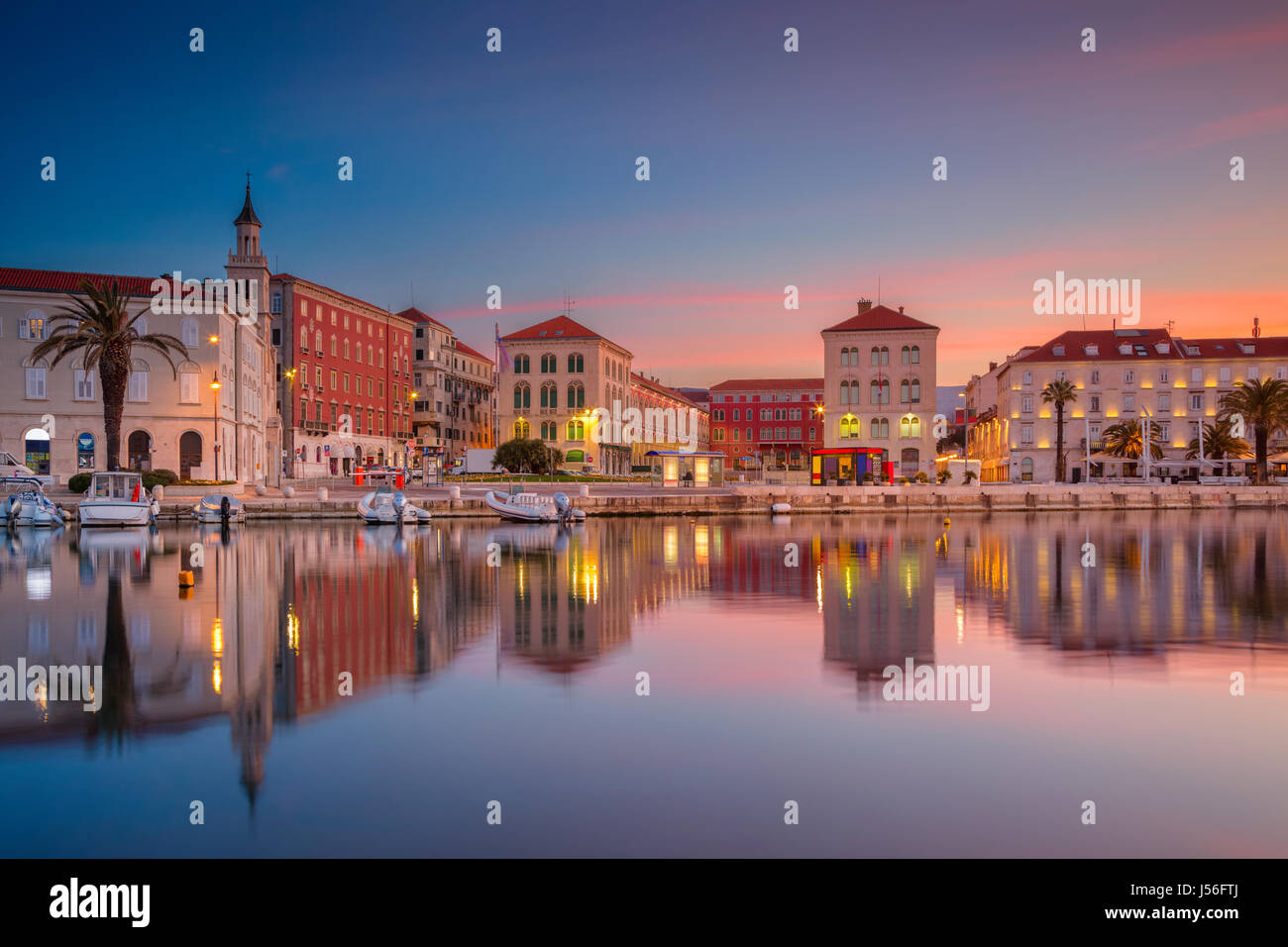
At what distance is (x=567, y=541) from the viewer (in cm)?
3578

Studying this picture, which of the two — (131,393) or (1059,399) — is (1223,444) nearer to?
(1059,399)

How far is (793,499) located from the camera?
59625mm

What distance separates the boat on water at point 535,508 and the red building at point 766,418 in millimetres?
90321

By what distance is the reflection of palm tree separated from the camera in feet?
30.3

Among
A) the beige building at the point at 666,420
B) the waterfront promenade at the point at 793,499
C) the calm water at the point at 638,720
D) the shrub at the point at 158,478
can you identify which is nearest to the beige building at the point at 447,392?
the beige building at the point at 666,420

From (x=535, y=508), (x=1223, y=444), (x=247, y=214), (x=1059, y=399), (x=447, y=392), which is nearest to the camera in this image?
(x=535, y=508)

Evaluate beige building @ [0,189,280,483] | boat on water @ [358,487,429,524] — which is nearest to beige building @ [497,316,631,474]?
beige building @ [0,189,280,483]

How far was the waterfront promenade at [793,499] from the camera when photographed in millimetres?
49031

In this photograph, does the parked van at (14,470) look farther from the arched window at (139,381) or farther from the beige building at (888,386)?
the beige building at (888,386)

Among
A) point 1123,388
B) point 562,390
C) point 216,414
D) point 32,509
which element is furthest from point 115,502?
point 1123,388

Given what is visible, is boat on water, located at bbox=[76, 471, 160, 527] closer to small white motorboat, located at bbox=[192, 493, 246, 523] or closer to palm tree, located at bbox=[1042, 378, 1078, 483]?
small white motorboat, located at bbox=[192, 493, 246, 523]

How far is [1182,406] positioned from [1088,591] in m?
81.6

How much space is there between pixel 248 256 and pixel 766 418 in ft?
280
